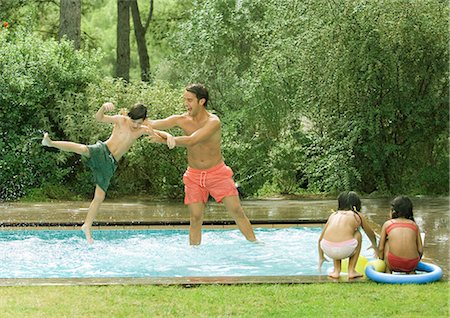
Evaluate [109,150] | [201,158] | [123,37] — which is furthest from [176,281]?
[123,37]

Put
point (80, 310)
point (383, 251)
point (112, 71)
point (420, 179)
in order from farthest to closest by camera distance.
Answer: point (112, 71) → point (420, 179) → point (383, 251) → point (80, 310)

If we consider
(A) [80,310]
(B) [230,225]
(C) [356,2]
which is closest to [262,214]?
(B) [230,225]

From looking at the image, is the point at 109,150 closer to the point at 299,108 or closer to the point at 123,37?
the point at 299,108

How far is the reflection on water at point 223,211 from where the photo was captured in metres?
11.4

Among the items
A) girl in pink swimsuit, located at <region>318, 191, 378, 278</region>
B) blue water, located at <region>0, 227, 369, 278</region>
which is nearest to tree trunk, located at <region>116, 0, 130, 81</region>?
blue water, located at <region>0, 227, 369, 278</region>

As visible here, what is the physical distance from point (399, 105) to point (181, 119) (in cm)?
686

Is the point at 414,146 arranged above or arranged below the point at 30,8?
below

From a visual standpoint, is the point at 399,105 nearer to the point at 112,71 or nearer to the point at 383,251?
the point at 383,251

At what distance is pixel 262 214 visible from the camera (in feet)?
39.9

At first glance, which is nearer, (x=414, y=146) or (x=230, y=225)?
(x=230, y=225)

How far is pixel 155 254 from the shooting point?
9391 mm

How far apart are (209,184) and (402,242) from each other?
2.58 meters

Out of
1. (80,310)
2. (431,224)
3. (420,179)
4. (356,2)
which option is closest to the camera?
(80,310)

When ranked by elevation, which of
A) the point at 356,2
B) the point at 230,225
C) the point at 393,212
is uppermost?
the point at 356,2
